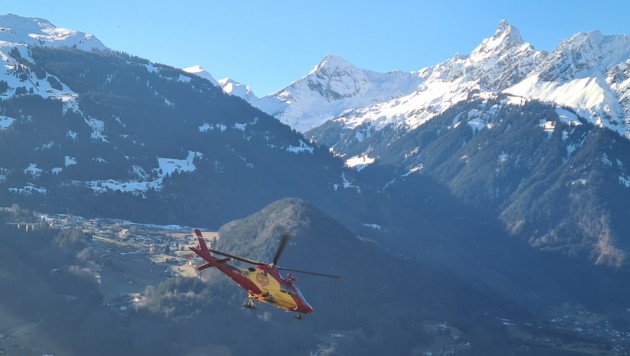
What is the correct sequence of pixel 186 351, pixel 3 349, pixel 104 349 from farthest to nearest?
pixel 186 351, pixel 104 349, pixel 3 349

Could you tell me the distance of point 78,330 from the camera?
18500 centimetres

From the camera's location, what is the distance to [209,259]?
8688 centimetres

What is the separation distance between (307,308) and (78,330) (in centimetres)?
11477

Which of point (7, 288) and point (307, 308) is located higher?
point (307, 308)

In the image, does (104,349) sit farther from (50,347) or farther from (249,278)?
Result: (249,278)

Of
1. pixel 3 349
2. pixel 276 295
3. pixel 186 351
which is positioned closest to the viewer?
pixel 276 295

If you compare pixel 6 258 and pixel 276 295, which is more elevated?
pixel 276 295

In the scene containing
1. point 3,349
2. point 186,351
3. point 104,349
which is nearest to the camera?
point 3,349

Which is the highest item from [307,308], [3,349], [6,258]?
[307,308]

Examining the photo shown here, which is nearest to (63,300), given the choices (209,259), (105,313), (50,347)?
(105,313)

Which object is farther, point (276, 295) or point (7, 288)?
point (7, 288)

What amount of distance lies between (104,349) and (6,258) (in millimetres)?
39289

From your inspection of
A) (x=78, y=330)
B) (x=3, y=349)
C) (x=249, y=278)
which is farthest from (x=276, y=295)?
(x=78, y=330)

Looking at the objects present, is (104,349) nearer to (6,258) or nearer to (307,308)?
(6,258)
